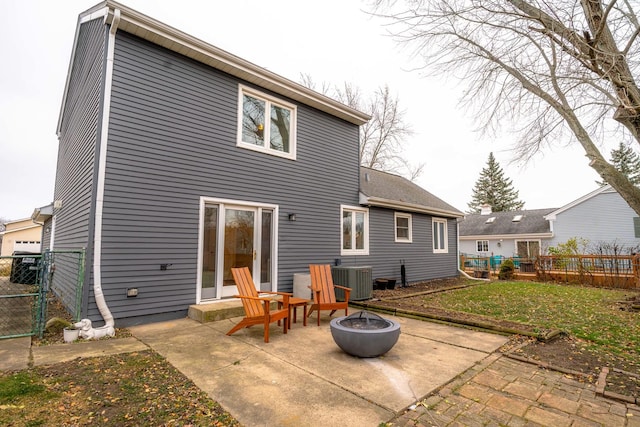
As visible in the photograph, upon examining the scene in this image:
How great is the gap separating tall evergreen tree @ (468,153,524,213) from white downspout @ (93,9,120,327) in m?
42.6

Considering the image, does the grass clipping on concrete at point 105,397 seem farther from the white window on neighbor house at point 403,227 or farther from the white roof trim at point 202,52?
the white window on neighbor house at point 403,227

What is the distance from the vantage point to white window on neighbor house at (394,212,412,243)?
11203 mm

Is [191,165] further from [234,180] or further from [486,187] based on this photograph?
[486,187]

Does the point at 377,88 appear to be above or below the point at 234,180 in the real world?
above

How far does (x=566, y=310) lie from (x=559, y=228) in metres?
17.8

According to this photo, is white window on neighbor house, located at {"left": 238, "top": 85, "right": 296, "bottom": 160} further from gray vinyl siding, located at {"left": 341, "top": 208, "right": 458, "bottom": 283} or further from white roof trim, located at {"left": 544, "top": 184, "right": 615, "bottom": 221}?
white roof trim, located at {"left": 544, "top": 184, "right": 615, "bottom": 221}

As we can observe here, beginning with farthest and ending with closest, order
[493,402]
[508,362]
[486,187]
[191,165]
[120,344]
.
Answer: [486,187], [191,165], [120,344], [508,362], [493,402]

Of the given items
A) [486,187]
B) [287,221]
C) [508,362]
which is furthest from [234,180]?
[486,187]

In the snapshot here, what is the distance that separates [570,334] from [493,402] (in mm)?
3269

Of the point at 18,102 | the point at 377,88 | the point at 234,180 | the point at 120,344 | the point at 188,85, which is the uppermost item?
the point at 377,88

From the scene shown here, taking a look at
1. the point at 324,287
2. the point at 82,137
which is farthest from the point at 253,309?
the point at 82,137

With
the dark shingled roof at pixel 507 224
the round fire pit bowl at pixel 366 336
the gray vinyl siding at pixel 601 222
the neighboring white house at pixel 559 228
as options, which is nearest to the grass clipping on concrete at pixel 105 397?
the round fire pit bowl at pixel 366 336

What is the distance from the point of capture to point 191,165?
6172 millimetres

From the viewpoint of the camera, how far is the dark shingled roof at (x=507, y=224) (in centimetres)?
2252
